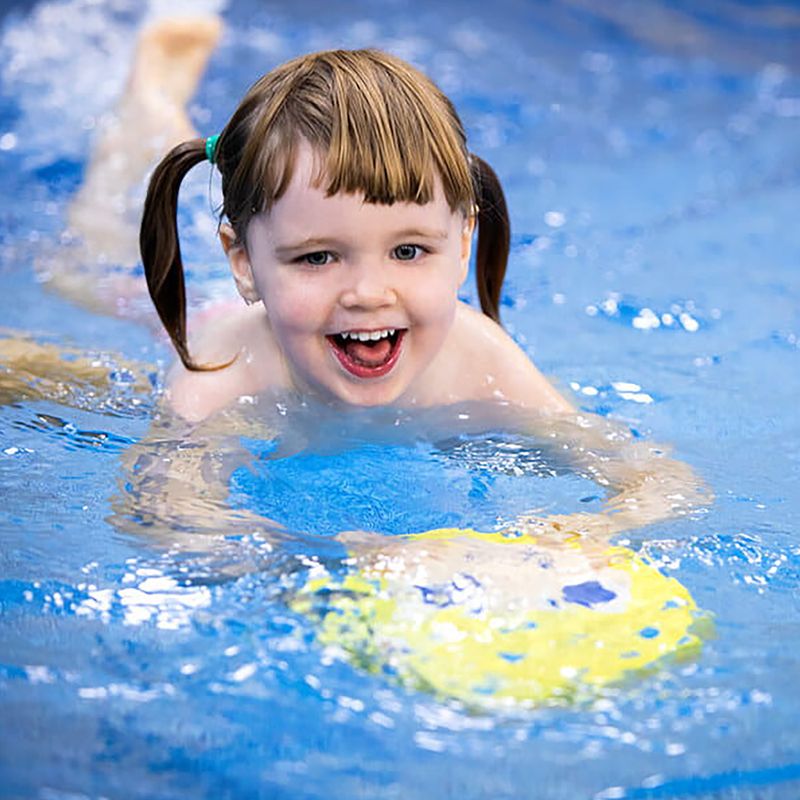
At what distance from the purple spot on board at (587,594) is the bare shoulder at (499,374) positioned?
76 cm

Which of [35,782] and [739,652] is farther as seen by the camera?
[739,652]

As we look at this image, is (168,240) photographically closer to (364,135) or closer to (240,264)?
(240,264)

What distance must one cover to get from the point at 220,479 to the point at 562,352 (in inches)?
47.4

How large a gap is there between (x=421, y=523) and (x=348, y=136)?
649 mm

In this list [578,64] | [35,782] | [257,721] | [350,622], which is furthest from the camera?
[578,64]

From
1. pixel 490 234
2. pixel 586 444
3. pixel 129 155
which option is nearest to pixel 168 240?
pixel 490 234

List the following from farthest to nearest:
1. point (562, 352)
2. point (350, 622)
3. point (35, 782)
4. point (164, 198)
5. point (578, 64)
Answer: point (578, 64) → point (562, 352) → point (164, 198) → point (350, 622) → point (35, 782)

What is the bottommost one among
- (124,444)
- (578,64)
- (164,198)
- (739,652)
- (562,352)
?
(739,652)

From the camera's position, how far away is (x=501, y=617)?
70.1 inches

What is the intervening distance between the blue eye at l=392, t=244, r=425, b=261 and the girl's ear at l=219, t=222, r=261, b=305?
283 mm

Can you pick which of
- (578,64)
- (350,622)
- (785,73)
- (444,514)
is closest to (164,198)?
(444,514)

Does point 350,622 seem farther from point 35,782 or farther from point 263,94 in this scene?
point 263,94

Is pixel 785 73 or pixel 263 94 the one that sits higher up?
pixel 785 73

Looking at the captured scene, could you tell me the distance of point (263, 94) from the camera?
2.24 metres
